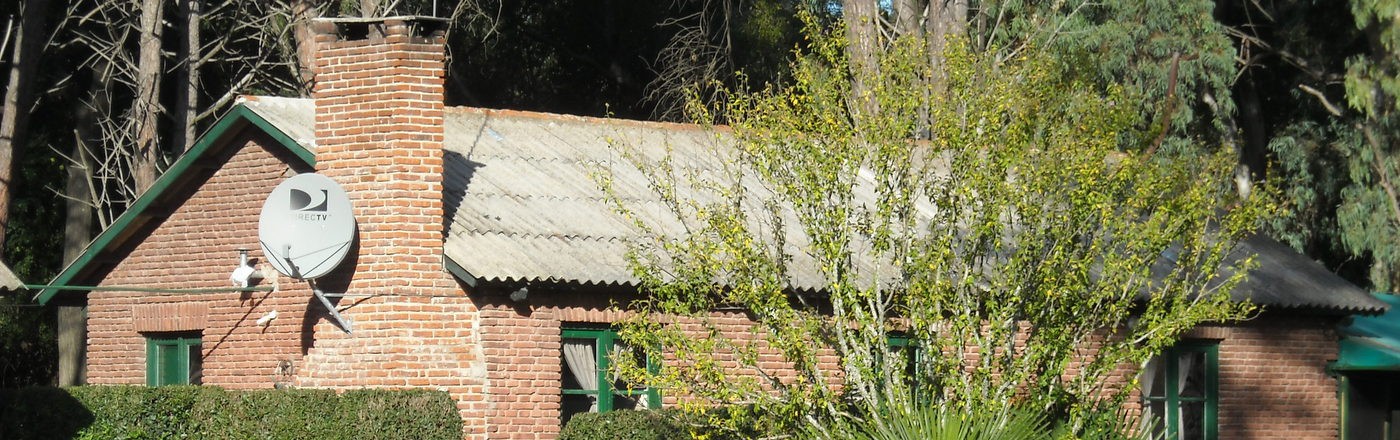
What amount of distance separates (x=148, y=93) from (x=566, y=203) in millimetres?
11418

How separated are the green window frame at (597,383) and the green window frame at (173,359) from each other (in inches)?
159

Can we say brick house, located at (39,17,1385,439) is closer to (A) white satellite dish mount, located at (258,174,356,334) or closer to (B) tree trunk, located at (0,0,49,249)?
(A) white satellite dish mount, located at (258,174,356,334)

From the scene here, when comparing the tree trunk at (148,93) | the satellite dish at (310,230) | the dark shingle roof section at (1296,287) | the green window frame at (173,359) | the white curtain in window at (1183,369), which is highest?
the tree trunk at (148,93)

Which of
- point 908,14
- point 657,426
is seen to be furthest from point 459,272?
point 908,14

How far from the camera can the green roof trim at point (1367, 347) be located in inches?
725

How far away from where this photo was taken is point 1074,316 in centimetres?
1181

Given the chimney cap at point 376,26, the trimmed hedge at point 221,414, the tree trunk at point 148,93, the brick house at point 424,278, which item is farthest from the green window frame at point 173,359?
the tree trunk at point 148,93

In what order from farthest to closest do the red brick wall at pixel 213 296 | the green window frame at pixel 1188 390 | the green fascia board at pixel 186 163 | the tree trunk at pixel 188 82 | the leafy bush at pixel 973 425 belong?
the tree trunk at pixel 188 82, the green window frame at pixel 1188 390, the red brick wall at pixel 213 296, the green fascia board at pixel 186 163, the leafy bush at pixel 973 425

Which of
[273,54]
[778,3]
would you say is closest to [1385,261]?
[778,3]

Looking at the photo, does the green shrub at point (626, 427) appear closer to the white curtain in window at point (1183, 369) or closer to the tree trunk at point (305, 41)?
the white curtain in window at point (1183, 369)

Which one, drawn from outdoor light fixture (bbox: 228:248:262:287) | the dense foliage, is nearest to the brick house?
outdoor light fixture (bbox: 228:248:262:287)

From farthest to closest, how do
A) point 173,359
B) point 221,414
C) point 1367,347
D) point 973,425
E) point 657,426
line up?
point 1367,347 → point 173,359 → point 221,414 → point 657,426 → point 973,425

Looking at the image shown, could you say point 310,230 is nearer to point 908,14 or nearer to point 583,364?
point 583,364

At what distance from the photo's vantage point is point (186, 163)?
1603 cm
